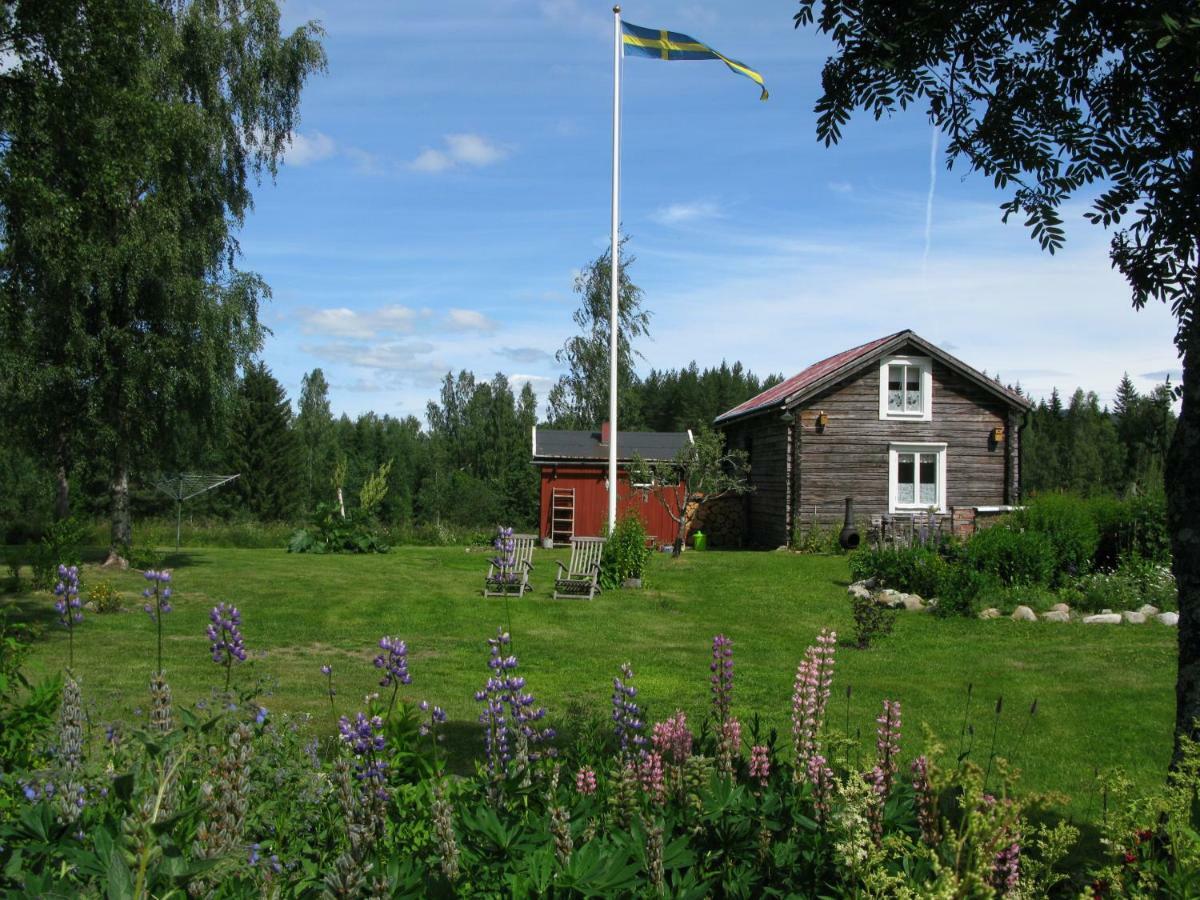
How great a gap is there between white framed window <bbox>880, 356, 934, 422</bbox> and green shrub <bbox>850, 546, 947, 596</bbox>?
352 inches

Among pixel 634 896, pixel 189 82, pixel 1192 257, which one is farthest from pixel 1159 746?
pixel 189 82

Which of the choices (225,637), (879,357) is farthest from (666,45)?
(225,637)

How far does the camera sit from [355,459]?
56.7 m

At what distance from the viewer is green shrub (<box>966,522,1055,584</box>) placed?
44.1 ft

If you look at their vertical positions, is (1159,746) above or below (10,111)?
below

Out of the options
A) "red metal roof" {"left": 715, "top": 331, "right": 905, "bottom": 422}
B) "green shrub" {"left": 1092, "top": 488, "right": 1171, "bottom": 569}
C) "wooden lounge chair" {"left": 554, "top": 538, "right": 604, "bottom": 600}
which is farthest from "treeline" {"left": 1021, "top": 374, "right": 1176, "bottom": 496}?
"wooden lounge chair" {"left": 554, "top": 538, "right": 604, "bottom": 600}

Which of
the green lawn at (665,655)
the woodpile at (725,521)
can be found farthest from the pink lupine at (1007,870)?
the woodpile at (725,521)

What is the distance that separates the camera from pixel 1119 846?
7.52ft

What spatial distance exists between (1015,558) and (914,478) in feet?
34.5

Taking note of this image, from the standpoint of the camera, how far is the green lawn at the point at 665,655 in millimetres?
6973

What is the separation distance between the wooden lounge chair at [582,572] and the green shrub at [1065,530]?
6.72 metres

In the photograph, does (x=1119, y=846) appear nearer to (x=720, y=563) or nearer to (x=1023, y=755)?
(x=1023, y=755)

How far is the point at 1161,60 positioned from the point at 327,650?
366 inches

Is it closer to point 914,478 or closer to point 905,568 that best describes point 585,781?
point 905,568
